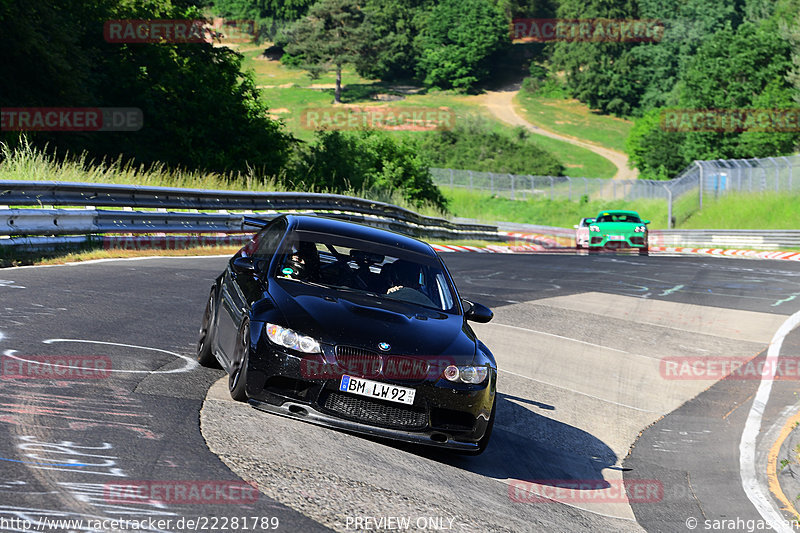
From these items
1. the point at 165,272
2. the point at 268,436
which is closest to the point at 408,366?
the point at 268,436

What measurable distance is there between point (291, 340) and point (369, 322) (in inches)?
22.9

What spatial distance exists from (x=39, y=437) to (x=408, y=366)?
2.32 m

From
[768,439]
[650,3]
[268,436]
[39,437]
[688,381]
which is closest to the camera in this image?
[39,437]

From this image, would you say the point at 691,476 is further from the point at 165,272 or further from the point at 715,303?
the point at 715,303

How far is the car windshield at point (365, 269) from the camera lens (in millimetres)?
7582

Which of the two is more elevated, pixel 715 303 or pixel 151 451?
pixel 151 451

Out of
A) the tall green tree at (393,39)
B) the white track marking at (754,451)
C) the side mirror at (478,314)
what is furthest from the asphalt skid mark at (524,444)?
the tall green tree at (393,39)

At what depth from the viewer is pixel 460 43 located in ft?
462

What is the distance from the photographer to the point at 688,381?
37.7 ft

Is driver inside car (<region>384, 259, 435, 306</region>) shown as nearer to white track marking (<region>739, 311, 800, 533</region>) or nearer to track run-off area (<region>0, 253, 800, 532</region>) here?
track run-off area (<region>0, 253, 800, 532</region>)

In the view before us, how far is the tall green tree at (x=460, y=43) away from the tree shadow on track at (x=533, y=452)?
13302 cm

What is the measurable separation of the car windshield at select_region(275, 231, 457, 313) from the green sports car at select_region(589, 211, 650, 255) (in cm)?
2496

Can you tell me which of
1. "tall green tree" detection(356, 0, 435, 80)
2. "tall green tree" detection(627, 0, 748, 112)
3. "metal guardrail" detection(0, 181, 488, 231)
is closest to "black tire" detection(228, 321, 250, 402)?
"metal guardrail" detection(0, 181, 488, 231)

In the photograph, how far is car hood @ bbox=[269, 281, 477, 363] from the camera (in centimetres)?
654
